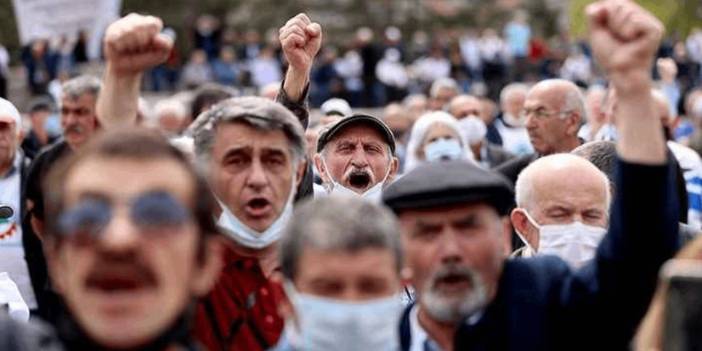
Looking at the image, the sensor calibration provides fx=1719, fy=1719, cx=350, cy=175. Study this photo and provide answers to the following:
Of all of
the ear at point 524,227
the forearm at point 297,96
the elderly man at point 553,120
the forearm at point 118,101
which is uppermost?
the forearm at point 118,101

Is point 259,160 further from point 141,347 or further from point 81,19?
point 81,19

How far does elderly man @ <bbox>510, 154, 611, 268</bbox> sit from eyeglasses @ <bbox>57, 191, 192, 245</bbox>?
97.6 inches

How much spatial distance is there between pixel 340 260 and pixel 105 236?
641 mm

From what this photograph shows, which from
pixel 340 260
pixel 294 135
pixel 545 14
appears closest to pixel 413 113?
pixel 294 135

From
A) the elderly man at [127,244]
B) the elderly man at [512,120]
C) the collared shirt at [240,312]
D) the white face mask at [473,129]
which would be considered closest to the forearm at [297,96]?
the collared shirt at [240,312]

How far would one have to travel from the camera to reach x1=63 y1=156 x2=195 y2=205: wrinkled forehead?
393cm

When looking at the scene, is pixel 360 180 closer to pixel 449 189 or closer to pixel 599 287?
pixel 449 189

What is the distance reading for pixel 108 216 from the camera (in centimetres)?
389

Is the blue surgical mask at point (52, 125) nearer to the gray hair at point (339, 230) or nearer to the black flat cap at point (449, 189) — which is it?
the black flat cap at point (449, 189)

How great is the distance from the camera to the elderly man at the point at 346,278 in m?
4.18

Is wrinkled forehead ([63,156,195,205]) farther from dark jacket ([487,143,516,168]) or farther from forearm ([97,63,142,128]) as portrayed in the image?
dark jacket ([487,143,516,168])

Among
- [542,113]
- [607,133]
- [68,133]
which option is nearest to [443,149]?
[542,113]

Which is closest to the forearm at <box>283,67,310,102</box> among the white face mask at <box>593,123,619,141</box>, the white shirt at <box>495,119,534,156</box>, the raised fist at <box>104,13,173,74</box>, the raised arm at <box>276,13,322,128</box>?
the raised arm at <box>276,13,322,128</box>

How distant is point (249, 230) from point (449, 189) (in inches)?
39.1
